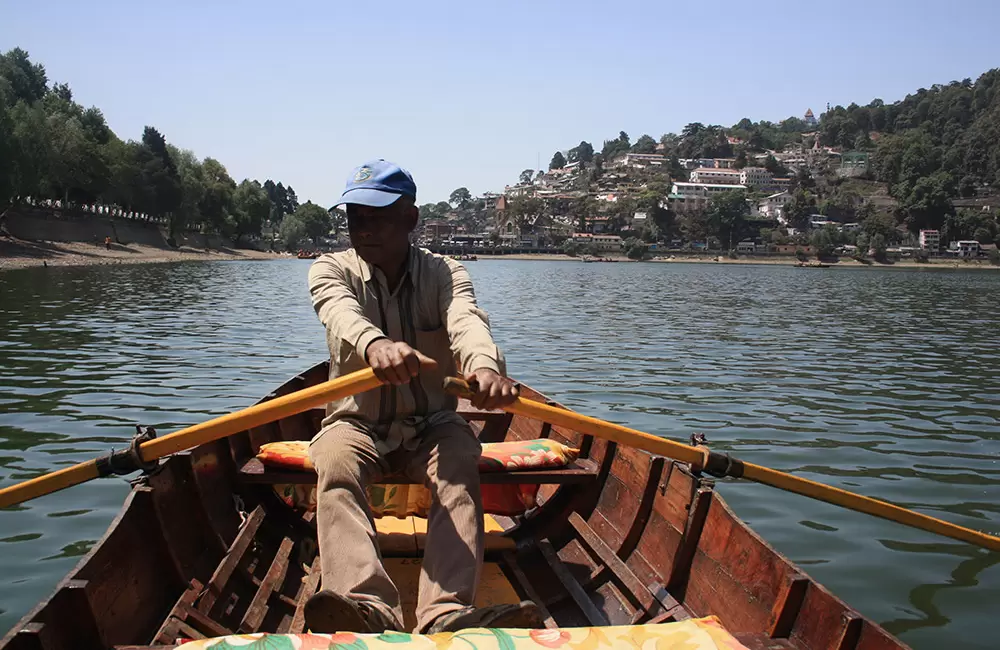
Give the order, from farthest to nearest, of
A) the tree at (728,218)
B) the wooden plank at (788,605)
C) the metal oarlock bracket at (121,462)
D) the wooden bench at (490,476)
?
the tree at (728,218) → the wooden bench at (490,476) → the metal oarlock bracket at (121,462) → the wooden plank at (788,605)

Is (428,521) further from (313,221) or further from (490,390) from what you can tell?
(313,221)

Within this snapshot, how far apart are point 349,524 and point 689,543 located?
194 cm

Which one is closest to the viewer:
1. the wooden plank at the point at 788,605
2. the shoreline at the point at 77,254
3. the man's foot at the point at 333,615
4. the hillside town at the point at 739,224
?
the man's foot at the point at 333,615

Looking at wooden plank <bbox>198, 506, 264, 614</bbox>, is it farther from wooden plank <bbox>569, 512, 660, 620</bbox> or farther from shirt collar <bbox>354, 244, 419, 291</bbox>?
wooden plank <bbox>569, 512, 660, 620</bbox>

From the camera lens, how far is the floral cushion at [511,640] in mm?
2771

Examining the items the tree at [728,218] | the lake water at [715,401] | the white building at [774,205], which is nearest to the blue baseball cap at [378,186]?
the lake water at [715,401]

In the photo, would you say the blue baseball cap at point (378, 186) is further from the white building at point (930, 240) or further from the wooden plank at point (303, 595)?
the white building at point (930, 240)

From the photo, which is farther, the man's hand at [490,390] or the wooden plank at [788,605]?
the man's hand at [490,390]

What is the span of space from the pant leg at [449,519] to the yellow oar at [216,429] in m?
0.52

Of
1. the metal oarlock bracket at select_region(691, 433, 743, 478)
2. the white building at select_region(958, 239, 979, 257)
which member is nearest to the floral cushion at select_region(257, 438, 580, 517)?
the metal oarlock bracket at select_region(691, 433, 743, 478)

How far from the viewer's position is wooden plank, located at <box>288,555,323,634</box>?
421 cm

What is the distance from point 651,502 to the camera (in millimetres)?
4961

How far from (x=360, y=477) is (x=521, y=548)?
6.58ft

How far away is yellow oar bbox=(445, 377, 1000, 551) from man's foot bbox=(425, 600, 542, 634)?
86cm
